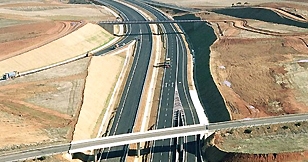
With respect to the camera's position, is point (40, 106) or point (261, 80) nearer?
point (40, 106)

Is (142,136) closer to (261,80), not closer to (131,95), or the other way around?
(131,95)

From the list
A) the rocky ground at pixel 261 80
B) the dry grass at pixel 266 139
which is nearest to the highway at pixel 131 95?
the rocky ground at pixel 261 80

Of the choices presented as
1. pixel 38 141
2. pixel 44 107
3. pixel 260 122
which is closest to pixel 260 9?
pixel 260 122

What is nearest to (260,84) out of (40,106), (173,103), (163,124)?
(173,103)

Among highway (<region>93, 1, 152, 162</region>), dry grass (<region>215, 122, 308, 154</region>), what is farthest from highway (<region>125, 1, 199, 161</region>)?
dry grass (<region>215, 122, 308, 154</region>)

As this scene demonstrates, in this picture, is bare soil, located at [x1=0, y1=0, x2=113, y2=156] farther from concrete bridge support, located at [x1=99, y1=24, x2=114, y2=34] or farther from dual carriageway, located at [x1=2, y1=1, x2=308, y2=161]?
concrete bridge support, located at [x1=99, y1=24, x2=114, y2=34]

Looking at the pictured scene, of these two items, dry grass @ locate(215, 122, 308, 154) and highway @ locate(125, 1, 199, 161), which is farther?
highway @ locate(125, 1, 199, 161)
